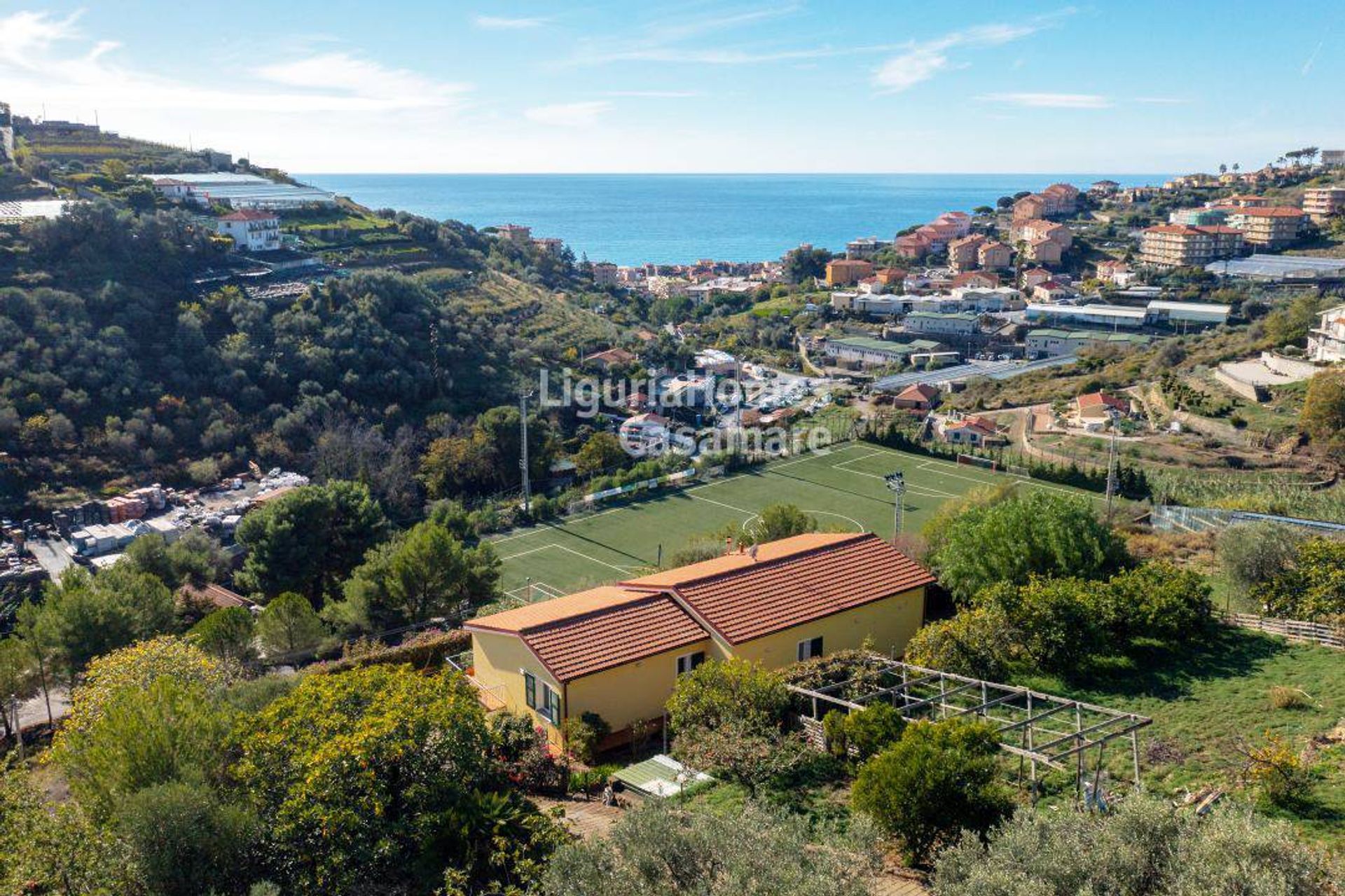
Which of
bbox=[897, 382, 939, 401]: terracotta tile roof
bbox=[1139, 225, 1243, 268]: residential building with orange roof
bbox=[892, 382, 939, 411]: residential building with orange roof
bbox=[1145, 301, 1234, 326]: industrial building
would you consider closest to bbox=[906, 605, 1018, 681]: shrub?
bbox=[892, 382, 939, 411]: residential building with orange roof

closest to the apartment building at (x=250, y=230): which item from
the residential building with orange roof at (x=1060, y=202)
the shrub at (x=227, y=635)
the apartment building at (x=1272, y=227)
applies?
the shrub at (x=227, y=635)

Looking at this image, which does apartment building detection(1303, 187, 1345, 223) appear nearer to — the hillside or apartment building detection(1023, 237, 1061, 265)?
apartment building detection(1023, 237, 1061, 265)

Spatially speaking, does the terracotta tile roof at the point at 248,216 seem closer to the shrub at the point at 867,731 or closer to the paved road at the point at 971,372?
the paved road at the point at 971,372

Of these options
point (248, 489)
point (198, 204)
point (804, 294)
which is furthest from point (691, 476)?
point (804, 294)

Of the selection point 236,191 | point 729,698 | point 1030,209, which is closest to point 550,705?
point 729,698

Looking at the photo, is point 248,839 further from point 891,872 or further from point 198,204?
point 198,204
